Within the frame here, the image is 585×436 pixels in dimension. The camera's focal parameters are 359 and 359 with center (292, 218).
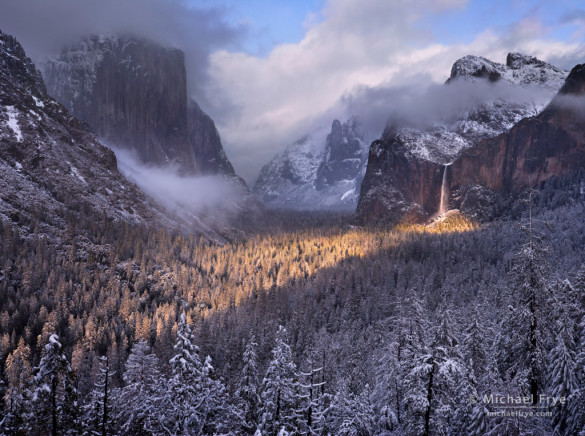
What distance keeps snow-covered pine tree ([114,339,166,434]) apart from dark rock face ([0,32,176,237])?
113697 millimetres

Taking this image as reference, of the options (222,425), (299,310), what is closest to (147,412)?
(222,425)

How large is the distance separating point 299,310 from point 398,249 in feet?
259

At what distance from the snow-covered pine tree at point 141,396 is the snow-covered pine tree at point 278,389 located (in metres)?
7.30

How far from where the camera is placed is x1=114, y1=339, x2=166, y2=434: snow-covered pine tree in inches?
949

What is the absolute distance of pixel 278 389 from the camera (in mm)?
21734

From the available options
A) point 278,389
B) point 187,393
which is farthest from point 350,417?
point 187,393

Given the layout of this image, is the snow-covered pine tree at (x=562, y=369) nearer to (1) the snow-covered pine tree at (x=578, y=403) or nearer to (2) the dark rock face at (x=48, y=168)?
(1) the snow-covered pine tree at (x=578, y=403)

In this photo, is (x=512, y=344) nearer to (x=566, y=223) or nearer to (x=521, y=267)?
(x=521, y=267)

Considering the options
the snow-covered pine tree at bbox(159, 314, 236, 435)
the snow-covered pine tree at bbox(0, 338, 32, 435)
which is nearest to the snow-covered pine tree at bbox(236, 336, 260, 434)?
the snow-covered pine tree at bbox(159, 314, 236, 435)

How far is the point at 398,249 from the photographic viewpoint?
15800 cm

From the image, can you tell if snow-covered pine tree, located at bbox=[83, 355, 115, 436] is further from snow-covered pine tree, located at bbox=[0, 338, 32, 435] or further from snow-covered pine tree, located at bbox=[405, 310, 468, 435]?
snow-covered pine tree, located at bbox=[405, 310, 468, 435]

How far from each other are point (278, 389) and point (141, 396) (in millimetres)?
10400

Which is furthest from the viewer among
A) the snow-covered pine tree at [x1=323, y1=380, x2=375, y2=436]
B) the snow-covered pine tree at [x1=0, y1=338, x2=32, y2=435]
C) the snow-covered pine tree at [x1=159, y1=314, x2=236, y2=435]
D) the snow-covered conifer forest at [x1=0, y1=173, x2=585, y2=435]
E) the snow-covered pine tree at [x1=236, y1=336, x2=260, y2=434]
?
the snow-covered pine tree at [x1=236, y1=336, x2=260, y2=434]

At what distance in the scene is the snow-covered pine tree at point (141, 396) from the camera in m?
24.1
